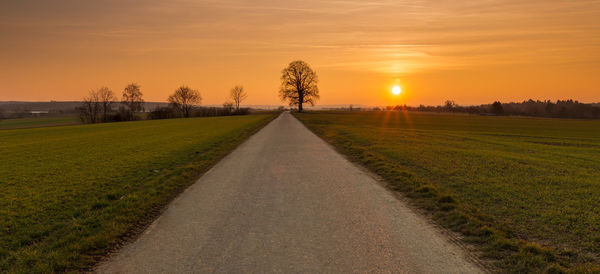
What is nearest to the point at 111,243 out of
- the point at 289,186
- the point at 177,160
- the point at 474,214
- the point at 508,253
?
the point at 289,186

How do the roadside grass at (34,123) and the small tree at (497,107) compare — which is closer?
the roadside grass at (34,123)

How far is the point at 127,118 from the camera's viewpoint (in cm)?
7838

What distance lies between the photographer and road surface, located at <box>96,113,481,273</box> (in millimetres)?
3994

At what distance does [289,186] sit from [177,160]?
24.9 feet

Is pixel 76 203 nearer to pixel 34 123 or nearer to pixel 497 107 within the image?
pixel 34 123

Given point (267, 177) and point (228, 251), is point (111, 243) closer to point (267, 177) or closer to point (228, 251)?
point (228, 251)

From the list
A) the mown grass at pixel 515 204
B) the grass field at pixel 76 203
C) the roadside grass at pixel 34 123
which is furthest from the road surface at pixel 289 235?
the roadside grass at pixel 34 123

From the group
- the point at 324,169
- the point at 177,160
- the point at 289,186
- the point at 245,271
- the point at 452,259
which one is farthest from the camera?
the point at 177,160

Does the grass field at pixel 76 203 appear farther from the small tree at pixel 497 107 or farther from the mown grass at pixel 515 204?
the small tree at pixel 497 107

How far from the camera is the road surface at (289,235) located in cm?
399

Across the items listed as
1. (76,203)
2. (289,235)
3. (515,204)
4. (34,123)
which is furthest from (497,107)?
(34,123)

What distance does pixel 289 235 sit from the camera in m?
4.93

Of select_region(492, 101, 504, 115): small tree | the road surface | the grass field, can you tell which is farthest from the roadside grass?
select_region(492, 101, 504, 115): small tree

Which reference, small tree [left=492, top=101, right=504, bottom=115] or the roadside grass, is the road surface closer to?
the roadside grass
